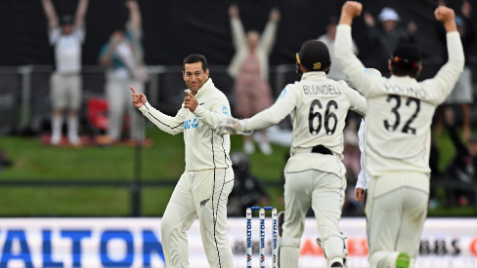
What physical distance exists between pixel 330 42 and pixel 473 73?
251 cm

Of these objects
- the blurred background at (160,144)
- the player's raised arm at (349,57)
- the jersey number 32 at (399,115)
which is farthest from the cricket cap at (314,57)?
the blurred background at (160,144)

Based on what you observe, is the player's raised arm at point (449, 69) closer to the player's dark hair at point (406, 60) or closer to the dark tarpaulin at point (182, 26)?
the player's dark hair at point (406, 60)

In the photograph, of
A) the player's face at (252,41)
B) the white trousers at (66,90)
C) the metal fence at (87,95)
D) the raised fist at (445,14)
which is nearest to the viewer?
the raised fist at (445,14)

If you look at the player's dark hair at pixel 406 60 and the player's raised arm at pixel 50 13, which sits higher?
the player's raised arm at pixel 50 13

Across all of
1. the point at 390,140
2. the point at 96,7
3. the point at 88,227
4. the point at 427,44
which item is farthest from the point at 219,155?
the point at 96,7

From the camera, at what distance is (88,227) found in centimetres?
1102

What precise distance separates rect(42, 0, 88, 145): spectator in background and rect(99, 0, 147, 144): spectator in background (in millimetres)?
555

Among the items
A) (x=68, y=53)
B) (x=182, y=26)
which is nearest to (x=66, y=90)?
(x=68, y=53)

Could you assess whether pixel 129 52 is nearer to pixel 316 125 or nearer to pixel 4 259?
pixel 4 259

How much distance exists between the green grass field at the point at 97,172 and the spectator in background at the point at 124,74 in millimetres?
330

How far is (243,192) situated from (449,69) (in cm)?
619

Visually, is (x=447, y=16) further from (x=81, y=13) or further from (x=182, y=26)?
(x=81, y=13)

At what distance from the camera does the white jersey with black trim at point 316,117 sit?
629 centimetres

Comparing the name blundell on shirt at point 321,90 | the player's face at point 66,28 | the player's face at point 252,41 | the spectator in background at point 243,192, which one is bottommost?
the spectator in background at point 243,192
